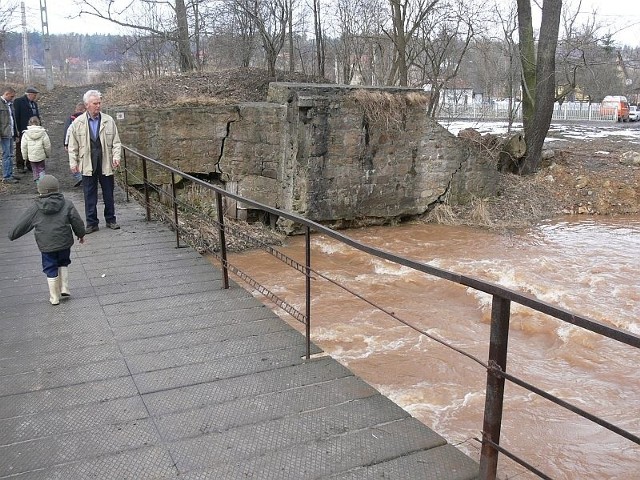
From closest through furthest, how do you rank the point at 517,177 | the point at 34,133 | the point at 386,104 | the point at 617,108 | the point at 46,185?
the point at 46,185, the point at 34,133, the point at 386,104, the point at 517,177, the point at 617,108

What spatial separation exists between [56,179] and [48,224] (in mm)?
504

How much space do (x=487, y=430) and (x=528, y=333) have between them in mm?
5818

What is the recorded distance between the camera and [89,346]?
4.23 m

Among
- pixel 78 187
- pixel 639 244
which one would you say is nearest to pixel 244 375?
pixel 78 187

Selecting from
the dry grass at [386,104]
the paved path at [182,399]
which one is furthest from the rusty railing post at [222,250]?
the dry grass at [386,104]

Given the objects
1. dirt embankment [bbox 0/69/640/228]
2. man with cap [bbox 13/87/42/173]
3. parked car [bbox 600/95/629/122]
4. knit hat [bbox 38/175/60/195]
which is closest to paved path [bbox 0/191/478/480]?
knit hat [bbox 38/175/60/195]

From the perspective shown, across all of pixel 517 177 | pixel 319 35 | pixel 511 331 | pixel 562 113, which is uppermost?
pixel 319 35

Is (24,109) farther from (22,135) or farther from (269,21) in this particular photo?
(269,21)

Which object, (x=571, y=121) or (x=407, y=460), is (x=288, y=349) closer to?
(x=407, y=460)

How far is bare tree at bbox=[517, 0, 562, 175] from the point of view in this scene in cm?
1645

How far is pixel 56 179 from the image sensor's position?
17.6ft

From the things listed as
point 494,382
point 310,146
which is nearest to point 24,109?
point 310,146

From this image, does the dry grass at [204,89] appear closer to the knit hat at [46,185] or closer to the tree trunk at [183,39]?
the tree trunk at [183,39]

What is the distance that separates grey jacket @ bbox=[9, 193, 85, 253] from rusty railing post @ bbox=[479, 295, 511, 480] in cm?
404
